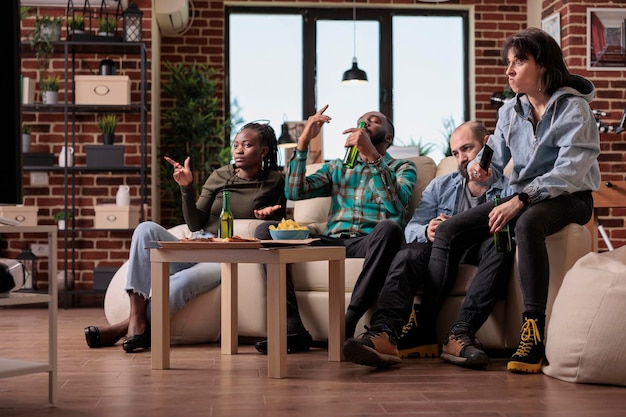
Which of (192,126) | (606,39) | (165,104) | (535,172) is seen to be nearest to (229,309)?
(535,172)

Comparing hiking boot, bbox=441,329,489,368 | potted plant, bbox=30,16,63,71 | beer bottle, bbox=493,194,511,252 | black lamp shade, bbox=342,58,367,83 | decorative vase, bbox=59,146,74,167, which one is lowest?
hiking boot, bbox=441,329,489,368

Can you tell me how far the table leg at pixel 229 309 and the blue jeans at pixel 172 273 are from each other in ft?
0.69

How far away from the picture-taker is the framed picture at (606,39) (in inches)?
251

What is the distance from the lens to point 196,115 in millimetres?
6793

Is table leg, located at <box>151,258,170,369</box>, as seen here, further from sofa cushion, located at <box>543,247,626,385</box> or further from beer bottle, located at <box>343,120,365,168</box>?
sofa cushion, located at <box>543,247,626,385</box>

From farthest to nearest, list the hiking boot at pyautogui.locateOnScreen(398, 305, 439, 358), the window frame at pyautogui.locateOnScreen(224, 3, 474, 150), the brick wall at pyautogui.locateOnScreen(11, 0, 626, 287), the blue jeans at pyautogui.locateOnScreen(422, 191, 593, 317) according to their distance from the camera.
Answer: the window frame at pyautogui.locateOnScreen(224, 3, 474, 150), the brick wall at pyautogui.locateOnScreen(11, 0, 626, 287), the hiking boot at pyautogui.locateOnScreen(398, 305, 439, 358), the blue jeans at pyautogui.locateOnScreen(422, 191, 593, 317)

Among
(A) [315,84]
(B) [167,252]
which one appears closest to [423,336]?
(B) [167,252]

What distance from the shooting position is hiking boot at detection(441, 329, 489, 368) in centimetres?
299

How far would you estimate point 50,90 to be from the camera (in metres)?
5.93

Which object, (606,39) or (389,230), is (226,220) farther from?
(606,39)

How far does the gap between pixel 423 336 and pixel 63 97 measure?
3715 millimetres

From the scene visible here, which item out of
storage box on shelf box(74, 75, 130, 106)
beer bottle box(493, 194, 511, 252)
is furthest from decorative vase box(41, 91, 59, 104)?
beer bottle box(493, 194, 511, 252)

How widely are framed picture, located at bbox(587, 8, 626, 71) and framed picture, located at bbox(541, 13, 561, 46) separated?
10.1 inches

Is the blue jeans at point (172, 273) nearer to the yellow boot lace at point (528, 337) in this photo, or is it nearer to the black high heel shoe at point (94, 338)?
the black high heel shoe at point (94, 338)
